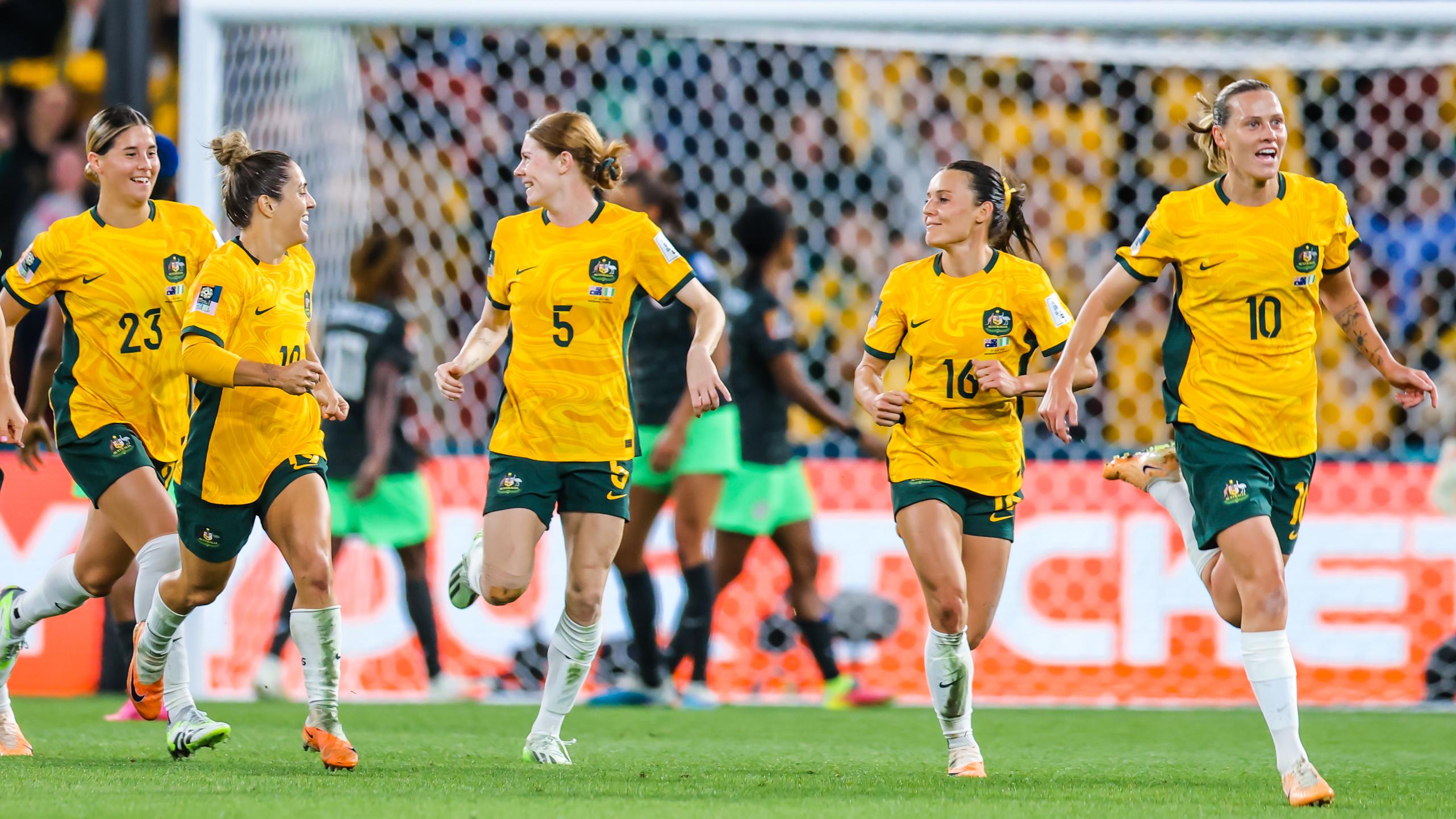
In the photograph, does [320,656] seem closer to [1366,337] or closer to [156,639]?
[156,639]

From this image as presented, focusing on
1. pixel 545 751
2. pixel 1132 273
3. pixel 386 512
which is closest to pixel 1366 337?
pixel 1132 273

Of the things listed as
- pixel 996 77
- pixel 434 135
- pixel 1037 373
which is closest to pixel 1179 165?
pixel 996 77

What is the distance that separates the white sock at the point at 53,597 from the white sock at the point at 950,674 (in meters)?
2.74

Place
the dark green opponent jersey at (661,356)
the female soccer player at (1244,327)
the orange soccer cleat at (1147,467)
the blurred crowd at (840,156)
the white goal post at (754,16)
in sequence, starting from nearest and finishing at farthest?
the female soccer player at (1244,327) < the orange soccer cleat at (1147,467) < the dark green opponent jersey at (661,356) < the white goal post at (754,16) < the blurred crowd at (840,156)

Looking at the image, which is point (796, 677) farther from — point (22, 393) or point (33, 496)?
point (22, 393)

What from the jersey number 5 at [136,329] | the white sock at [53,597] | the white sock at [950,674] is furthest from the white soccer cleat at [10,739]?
the white sock at [950,674]

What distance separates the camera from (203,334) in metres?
4.95

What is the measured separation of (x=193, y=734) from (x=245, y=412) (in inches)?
40.8

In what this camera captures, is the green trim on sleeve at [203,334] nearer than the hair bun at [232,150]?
Yes

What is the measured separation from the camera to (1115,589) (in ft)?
27.2

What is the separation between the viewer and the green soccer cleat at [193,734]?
5281 millimetres

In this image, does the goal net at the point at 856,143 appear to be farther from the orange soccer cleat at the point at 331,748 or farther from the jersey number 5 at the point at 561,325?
the orange soccer cleat at the point at 331,748

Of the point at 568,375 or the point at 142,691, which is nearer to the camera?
the point at 568,375

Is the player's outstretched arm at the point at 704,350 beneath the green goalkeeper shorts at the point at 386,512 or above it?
above
